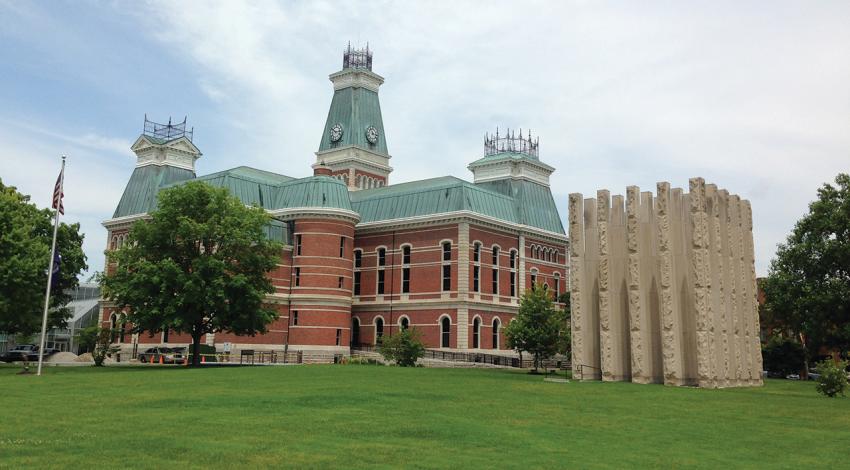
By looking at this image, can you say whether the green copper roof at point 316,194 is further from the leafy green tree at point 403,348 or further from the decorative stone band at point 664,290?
the decorative stone band at point 664,290

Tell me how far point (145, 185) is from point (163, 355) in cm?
1898

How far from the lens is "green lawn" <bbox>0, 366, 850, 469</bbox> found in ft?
41.0

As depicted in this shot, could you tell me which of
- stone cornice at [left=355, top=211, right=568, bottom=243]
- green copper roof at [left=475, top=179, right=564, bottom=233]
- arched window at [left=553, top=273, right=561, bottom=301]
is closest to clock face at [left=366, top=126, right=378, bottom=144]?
green copper roof at [left=475, top=179, right=564, bottom=233]

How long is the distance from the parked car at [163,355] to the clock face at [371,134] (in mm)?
28833

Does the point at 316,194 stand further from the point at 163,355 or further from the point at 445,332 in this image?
the point at 163,355

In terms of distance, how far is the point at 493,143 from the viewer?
7219 cm

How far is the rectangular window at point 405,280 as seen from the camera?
6212 centimetres

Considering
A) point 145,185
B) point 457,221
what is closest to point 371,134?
point 457,221

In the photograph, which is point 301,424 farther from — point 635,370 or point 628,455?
point 635,370

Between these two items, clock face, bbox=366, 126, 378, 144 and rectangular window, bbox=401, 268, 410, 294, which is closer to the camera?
rectangular window, bbox=401, 268, 410, 294

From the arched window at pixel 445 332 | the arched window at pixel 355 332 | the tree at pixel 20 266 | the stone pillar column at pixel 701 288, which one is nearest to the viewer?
the stone pillar column at pixel 701 288

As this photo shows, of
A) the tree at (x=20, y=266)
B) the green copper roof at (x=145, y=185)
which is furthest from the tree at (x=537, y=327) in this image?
the green copper roof at (x=145, y=185)

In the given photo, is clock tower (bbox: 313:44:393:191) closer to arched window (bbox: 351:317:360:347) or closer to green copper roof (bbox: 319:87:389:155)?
green copper roof (bbox: 319:87:389:155)

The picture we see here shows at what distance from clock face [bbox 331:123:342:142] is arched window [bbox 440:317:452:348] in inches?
1000
